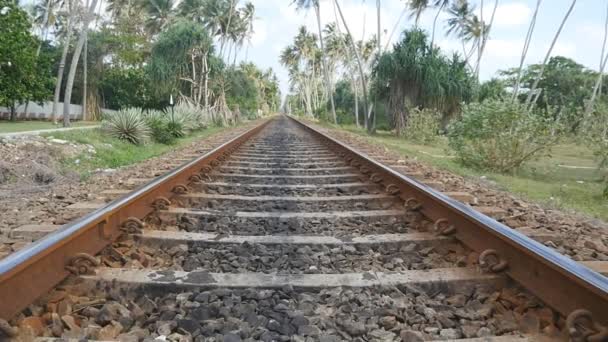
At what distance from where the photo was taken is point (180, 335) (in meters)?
1.60

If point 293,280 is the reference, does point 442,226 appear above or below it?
above

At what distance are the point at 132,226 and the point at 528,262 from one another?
218 cm

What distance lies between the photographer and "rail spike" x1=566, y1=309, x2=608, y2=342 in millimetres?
1443

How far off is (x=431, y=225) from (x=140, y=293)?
189 cm

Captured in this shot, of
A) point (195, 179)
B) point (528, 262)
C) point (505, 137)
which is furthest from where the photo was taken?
point (505, 137)

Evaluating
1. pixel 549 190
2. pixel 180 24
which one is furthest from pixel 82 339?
pixel 180 24

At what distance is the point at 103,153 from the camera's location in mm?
8461

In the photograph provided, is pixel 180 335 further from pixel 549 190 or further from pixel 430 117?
pixel 430 117

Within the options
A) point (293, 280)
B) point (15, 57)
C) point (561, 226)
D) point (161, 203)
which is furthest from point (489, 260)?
point (15, 57)

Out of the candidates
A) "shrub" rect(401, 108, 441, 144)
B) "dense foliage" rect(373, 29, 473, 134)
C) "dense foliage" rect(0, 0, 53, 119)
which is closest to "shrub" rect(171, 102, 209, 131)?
"dense foliage" rect(0, 0, 53, 119)

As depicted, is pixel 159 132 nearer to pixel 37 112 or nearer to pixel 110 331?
pixel 110 331

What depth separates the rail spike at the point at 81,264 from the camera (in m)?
1.98

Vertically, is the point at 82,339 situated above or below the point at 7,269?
below

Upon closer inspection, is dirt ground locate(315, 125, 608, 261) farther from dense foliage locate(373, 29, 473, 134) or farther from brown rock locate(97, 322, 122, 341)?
dense foliage locate(373, 29, 473, 134)
